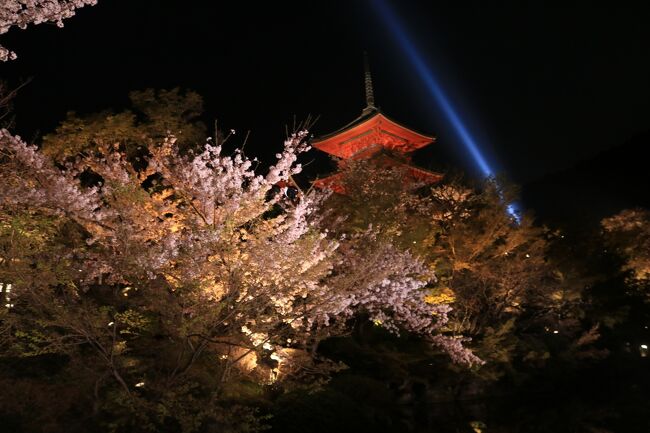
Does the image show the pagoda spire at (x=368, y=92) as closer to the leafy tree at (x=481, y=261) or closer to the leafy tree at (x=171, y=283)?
the leafy tree at (x=481, y=261)

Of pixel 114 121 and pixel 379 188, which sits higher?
pixel 114 121

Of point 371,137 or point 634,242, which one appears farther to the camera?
point 371,137

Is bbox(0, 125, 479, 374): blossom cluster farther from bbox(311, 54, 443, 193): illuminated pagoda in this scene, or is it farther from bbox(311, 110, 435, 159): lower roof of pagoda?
bbox(311, 110, 435, 159): lower roof of pagoda

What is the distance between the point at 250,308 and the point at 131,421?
8.75ft

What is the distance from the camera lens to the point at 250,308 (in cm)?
831

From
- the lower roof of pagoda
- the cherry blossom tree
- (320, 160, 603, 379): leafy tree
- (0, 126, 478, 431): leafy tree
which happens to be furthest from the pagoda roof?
the cherry blossom tree

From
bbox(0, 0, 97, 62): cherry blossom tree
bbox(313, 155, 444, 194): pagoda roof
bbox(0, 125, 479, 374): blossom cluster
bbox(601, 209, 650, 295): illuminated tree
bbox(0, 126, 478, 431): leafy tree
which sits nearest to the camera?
bbox(0, 0, 97, 62): cherry blossom tree

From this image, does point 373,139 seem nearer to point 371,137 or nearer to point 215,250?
point 371,137

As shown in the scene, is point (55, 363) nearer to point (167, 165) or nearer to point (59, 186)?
point (59, 186)

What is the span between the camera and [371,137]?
24953 millimetres

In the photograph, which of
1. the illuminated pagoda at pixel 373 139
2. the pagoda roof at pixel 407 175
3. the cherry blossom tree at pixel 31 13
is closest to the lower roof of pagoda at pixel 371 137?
the illuminated pagoda at pixel 373 139

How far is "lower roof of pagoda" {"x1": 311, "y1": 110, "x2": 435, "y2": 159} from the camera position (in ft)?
79.6

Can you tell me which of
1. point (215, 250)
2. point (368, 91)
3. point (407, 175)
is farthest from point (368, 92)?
point (215, 250)

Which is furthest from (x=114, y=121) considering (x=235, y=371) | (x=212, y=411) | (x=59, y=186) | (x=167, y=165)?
(x=212, y=411)
